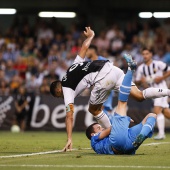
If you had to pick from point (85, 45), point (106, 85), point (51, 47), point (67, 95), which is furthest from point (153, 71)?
point (51, 47)

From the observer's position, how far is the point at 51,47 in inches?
1044

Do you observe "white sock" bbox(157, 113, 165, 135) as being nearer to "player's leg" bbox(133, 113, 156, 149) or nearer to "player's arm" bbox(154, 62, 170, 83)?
"player's arm" bbox(154, 62, 170, 83)

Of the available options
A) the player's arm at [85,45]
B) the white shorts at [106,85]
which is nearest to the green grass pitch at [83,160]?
the white shorts at [106,85]

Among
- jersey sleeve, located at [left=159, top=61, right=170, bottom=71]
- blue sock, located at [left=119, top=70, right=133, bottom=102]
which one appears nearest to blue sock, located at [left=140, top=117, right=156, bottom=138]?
blue sock, located at [left=119, top=70, right=133, bottom=102]

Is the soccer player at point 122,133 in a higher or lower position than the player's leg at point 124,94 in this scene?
lower

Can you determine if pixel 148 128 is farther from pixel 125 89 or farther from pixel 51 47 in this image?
pixel 51 47

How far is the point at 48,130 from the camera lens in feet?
73.2

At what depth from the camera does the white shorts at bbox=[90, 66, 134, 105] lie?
12.7m

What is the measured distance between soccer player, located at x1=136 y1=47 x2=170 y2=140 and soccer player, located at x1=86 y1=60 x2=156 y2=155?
5756 millimetres

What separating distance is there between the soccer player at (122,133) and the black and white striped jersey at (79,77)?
0.94m

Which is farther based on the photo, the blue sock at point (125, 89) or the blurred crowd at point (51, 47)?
the blurred crowd at point (51, 47)

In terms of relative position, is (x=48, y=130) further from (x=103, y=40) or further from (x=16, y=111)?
(x=103, y=40)

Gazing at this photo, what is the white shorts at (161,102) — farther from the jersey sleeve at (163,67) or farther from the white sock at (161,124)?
the jersey sleeve at (163,67)

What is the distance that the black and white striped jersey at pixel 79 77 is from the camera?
12344mm
